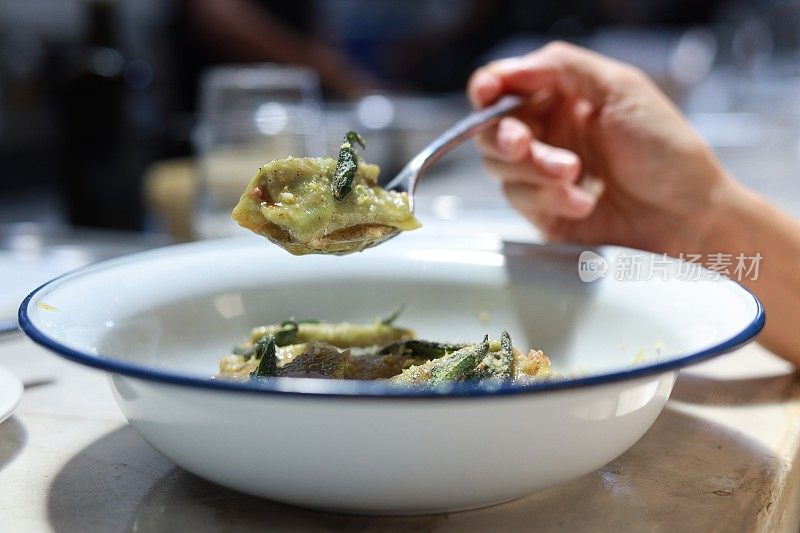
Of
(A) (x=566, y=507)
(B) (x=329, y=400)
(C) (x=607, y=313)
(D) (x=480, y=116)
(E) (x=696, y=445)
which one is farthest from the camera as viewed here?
(D) (x=480, y=116)

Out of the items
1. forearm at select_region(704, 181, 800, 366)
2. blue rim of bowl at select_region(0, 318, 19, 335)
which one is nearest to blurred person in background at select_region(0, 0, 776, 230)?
blue rim of bowl at select_region(0, 318, 19, 335)

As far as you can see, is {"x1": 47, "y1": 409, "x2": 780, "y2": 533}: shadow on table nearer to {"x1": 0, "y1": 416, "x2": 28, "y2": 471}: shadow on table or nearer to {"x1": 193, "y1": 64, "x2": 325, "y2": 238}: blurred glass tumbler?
{"x1": 0, "y1": 416, "x2": 28, "y2": 471}: shadow on table

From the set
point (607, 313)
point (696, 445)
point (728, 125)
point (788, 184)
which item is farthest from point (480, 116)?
point (728, 125)

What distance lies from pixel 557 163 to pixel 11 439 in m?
0.77

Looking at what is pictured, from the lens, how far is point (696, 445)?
0.77 m

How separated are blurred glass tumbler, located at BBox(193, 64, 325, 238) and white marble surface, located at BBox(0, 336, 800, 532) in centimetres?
80

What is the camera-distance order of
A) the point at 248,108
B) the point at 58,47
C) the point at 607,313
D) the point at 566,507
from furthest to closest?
the point at 58,47 → the point at 248,108 → the point at 607,313 → the point at 566,507

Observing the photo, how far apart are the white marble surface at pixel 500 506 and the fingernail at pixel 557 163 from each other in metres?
0.39

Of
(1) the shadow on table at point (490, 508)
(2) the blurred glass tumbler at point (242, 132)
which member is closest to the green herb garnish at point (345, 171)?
(1) the shadow on table at point (490, 508)

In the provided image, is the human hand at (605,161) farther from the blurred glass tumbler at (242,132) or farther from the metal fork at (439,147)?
the blurred glass tumbler at (242,132)

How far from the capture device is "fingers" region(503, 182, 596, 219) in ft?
3.93

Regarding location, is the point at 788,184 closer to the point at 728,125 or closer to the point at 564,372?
the point at 728,125

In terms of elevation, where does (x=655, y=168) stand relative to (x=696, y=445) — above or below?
above

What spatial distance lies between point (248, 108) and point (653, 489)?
1.43 m
